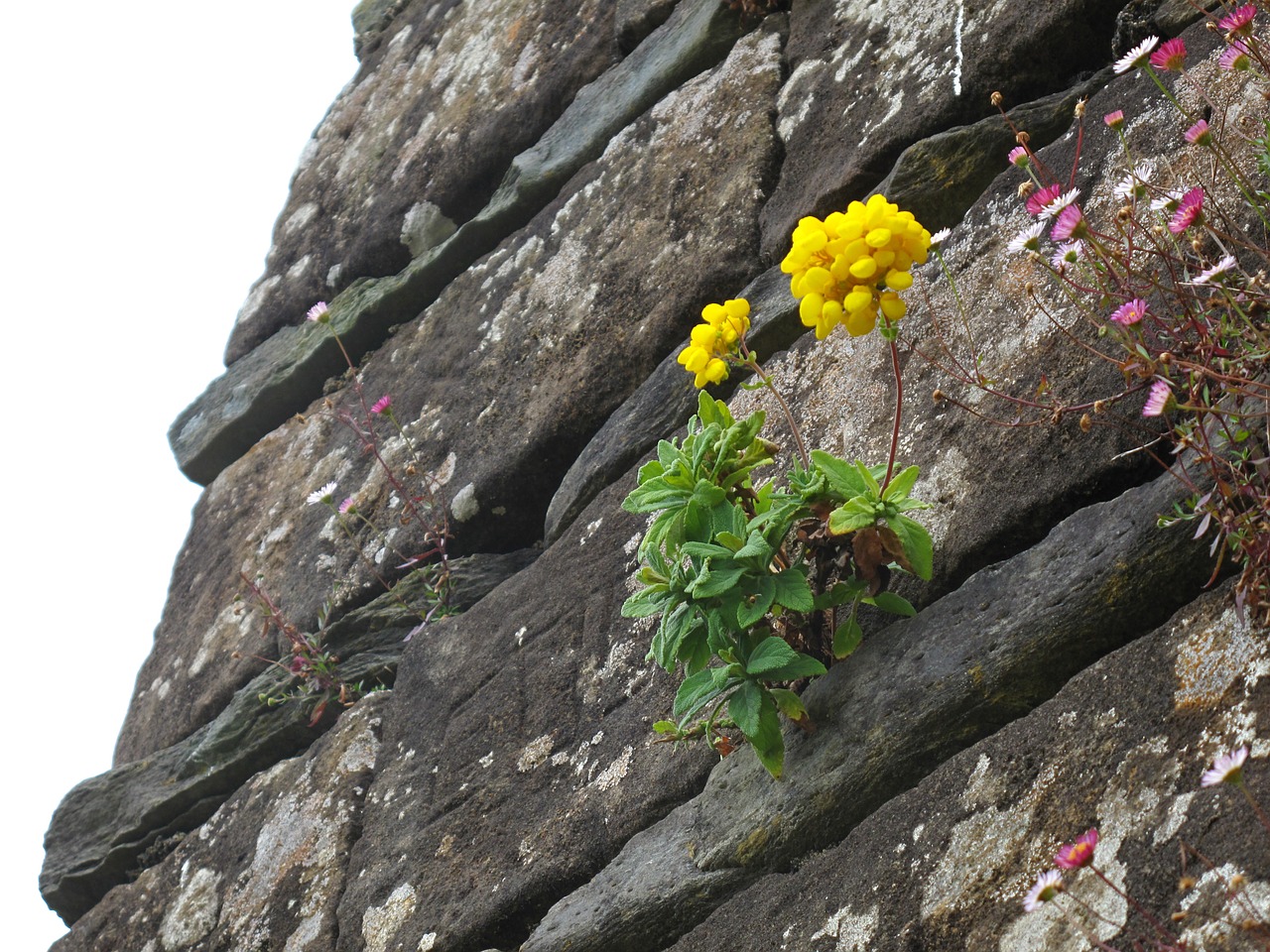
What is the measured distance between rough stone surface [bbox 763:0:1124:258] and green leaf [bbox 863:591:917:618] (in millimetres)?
1249

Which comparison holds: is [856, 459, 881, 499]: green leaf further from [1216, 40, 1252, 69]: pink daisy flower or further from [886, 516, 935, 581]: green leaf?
[1216, 40, 1252, 69]: pink daisy flower

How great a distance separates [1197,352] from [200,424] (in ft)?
14.8

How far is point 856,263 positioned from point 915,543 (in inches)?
18.9

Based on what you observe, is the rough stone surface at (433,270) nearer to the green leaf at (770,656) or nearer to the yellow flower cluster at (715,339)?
the yellow flower cluster at (715,339)

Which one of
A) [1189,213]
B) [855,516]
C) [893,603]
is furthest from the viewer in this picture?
[893,603]

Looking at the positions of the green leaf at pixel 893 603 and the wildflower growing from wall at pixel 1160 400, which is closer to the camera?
the wildflower growing from wall at pixel 1160 400

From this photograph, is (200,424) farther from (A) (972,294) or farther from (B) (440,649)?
(A) (972,294)

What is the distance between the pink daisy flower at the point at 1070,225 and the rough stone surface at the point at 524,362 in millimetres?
1410

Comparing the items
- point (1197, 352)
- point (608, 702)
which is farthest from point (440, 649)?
point (1197, 352)

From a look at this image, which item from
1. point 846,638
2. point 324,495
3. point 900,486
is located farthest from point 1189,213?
point 324,495

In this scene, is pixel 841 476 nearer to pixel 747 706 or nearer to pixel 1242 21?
pixel 747 706

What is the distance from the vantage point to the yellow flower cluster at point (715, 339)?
7.15ft

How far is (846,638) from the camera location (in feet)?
6.86

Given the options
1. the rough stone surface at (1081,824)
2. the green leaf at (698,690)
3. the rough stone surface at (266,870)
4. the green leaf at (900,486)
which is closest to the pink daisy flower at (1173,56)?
the green leaf at (900,486)
